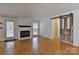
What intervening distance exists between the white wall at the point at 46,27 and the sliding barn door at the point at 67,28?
189 centimetres

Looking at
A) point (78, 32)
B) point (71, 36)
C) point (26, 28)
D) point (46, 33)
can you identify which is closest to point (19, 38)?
point (26, 28)

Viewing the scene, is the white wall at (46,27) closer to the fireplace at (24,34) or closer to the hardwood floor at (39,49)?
the fireplace at (24,34)

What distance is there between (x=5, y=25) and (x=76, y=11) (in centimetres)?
466

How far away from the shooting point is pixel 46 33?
34.6ft

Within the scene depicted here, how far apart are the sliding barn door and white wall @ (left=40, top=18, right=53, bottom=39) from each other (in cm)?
189

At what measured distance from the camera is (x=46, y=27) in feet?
34.4

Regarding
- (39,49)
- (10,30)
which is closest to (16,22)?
(10,30)

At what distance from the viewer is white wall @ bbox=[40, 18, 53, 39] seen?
382 inches

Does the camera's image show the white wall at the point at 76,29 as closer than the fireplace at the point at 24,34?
Yes

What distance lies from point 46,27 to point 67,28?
3359 millimetres

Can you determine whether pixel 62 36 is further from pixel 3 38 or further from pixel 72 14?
pixel 3 38

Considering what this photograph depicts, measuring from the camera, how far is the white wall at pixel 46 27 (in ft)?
31.9

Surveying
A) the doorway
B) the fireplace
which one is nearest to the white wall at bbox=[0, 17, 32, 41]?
the doorway

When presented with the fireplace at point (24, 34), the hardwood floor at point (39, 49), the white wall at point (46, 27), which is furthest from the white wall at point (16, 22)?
the hardwood floor at point (39, 49)
